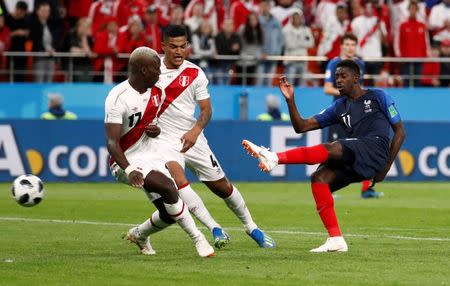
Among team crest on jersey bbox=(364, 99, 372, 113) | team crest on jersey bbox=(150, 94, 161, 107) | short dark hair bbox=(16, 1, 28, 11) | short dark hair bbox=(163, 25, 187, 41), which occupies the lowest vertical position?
team crest on jersey bbox=(364, 99, 372, 113)

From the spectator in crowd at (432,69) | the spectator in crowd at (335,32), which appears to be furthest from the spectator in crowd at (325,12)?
the spectator in crowd at (432,69)

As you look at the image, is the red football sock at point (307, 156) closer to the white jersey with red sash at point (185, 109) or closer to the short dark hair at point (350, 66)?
the short dark hair at point (350, 66)

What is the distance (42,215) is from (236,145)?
7.78 m

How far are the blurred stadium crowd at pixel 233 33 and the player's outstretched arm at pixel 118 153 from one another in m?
13.5

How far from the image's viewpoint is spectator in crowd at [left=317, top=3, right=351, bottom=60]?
2658cm

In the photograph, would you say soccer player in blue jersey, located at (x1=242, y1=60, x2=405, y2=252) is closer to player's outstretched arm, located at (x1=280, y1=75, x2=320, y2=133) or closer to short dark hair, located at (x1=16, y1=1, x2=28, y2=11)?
player's outstretched arm, located at (x1=280, y1=75, x2=320, y2=133)

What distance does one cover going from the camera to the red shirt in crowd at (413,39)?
88.3 ft

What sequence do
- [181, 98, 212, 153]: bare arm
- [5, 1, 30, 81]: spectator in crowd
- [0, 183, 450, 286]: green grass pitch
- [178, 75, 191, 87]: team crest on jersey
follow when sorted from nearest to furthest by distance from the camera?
[0, 183, 450, 286]: green grass pitch
[181, 98, 212, 153]: bare arm
[178, 75, 191, 87]: team crest on jersey
[5, 1, 30, 81]: spectator in crowd

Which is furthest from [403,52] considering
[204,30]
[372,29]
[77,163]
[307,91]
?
[77,163]

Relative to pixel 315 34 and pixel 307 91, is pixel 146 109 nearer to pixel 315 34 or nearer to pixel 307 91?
pixel 307 91

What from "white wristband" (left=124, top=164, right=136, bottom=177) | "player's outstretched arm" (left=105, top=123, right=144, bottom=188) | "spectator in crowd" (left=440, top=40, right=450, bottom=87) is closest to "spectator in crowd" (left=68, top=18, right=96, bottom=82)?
"spectator in crowd" (left=440, top=40, right=450, bottom=87)

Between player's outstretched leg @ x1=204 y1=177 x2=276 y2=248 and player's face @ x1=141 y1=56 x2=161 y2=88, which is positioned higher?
player's face @ x1=141 y1=56 x2=161 y2=88

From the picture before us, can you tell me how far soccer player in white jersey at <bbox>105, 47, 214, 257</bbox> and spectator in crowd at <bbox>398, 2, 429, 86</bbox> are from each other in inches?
626

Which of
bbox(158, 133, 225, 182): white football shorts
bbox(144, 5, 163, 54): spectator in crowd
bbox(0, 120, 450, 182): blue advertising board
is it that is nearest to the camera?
bbox(158, 133, 225, 182): white football shorts
